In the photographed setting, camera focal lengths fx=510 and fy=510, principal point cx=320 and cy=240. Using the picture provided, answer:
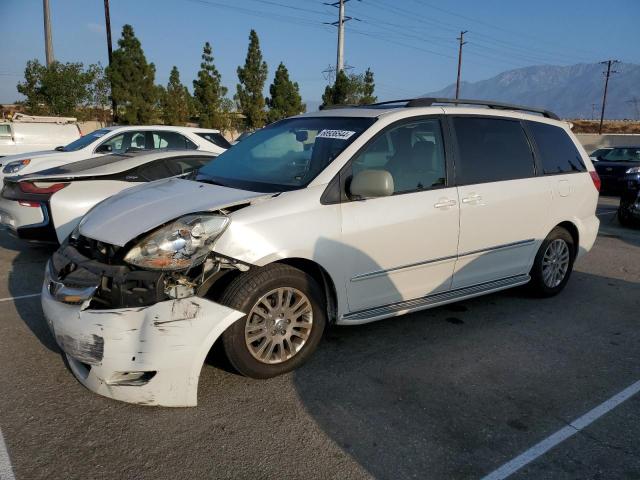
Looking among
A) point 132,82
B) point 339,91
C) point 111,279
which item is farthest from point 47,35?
point 111,279

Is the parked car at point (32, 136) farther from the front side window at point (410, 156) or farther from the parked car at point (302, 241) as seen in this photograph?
the front side window at point (410, 156)

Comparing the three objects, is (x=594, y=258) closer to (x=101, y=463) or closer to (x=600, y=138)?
(x=101, y=463)

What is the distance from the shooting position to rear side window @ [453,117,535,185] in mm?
4160

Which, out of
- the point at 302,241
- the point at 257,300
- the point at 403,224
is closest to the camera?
the point at 257,300

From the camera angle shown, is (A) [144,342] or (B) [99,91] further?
(B) [99,91]

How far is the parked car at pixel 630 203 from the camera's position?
9.48 metres

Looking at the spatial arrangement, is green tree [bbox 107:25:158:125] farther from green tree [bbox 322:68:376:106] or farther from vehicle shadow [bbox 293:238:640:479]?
vehicle shadow [bbox 293:238:640:479]

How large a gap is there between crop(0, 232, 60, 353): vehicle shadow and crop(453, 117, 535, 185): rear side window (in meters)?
3.45

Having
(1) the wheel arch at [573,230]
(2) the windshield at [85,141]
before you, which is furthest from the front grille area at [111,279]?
(2) the windshield at [85,141]

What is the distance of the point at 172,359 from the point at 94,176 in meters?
3.86

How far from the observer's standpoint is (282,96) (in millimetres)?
46719

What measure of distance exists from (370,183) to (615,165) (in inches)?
585

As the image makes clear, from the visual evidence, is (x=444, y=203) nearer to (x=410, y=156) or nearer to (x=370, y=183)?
(x=410, y=156)

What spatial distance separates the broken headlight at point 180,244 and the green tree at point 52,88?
→ 2999cm
